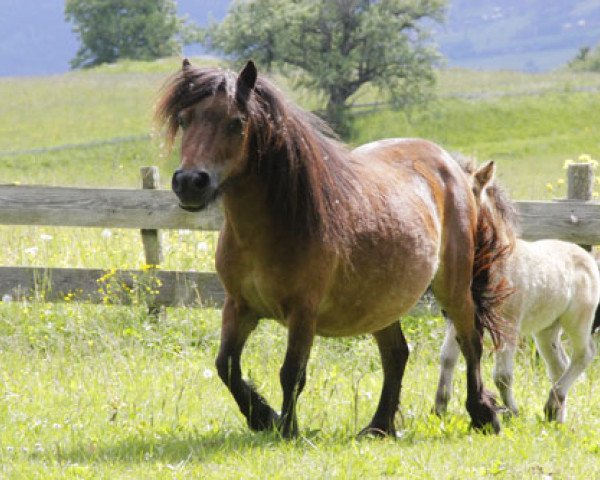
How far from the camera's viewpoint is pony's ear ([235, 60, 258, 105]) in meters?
4.82

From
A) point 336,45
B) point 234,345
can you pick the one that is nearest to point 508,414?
point 234,345

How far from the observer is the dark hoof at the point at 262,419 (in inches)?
212

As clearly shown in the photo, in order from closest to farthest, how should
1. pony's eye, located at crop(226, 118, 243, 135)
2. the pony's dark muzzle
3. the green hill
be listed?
the pony's dark muzzle → pony's eye, located at crop(226, 118, 243, 135) → the green hill

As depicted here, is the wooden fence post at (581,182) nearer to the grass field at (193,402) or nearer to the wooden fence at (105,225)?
the wooden fence at (105,225)

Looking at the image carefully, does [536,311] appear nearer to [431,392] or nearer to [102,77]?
[431,392]

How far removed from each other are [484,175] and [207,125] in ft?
9.00

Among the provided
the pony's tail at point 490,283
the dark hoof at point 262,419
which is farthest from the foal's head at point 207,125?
the pony's tail at point 490,283

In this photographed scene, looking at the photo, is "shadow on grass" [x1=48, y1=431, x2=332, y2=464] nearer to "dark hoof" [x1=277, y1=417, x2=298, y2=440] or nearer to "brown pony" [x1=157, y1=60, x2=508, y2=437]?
"dark hoof" [x1=277, y1=417, x2=298, y2=440]

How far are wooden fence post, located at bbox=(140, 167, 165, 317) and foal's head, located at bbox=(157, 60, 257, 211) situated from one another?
13.9ft

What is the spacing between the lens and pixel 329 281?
520cm

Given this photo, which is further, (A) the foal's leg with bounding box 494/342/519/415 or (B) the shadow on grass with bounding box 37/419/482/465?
(A) the foal's leg with bounding box 494/342/519/415

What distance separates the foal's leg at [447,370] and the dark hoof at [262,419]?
4.74ft

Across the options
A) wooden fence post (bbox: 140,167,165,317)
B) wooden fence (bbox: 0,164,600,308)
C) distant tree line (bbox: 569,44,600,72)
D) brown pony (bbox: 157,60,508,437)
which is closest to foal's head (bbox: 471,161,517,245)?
brown pony (bbox: 157,60,508,437)

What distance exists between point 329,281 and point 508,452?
1306 mm
